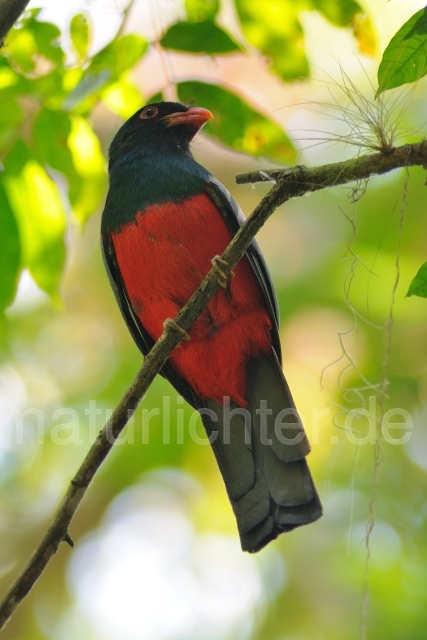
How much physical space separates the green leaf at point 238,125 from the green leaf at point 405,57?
107 cm

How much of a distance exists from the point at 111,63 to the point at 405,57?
133cm

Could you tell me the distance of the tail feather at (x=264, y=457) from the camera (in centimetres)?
325

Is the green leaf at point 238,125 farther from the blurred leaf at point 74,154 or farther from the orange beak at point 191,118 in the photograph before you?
the orange beak at point 191,118

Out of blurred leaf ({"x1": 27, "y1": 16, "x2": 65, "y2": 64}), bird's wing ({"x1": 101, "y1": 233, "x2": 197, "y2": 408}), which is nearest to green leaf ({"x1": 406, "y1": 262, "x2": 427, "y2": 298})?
blurred leaf ({"x1": 27, "y1": 16, "x2": 65, "y2": 64})

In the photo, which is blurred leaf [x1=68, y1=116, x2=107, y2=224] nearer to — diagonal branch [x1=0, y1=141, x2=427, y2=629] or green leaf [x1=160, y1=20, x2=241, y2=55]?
green leaf [x1=160, y1=20, x2=241, y2=55]

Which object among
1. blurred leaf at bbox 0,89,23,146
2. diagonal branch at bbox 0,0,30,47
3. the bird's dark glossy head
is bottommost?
the bird's dark glossy head

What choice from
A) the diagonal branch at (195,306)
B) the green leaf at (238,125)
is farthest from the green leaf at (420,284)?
the green leaf at (238,125)

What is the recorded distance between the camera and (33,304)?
6406 mm

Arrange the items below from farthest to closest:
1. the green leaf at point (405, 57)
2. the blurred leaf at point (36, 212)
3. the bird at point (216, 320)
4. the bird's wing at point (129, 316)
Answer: the bird's wing at point (129, 316) < the bird at point (216, 320) < the blurred leaf at point (36, 212) < the green leaf at point (405, 57)

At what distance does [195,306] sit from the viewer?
2.78 metres

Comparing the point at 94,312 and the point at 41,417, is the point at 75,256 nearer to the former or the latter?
the point at 94,312

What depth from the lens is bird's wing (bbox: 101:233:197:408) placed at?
3.79m

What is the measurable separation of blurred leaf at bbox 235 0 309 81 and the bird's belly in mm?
734

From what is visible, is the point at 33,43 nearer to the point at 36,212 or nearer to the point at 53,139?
the point at 53,139
